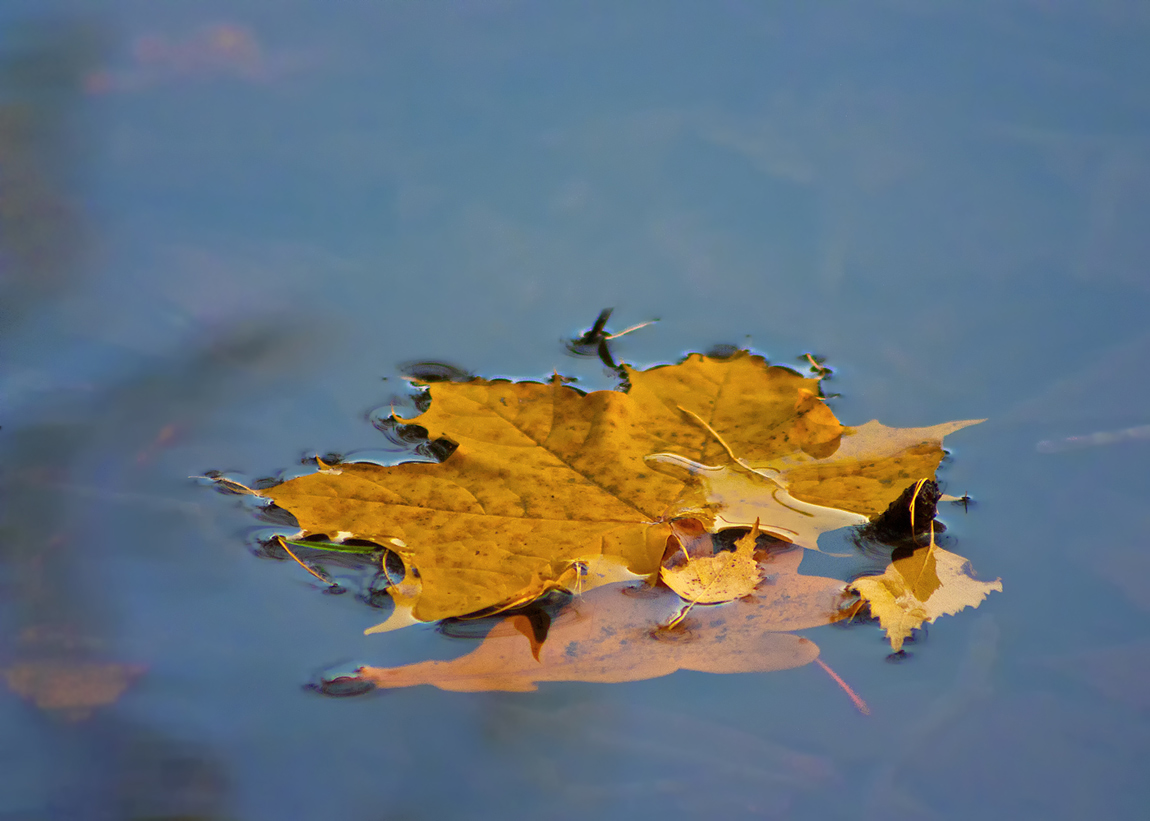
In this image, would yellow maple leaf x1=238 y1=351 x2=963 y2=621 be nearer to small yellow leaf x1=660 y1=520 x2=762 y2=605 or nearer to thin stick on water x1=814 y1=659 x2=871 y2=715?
small yellow leaf x1=660 y1=520 x2=762 y2=605

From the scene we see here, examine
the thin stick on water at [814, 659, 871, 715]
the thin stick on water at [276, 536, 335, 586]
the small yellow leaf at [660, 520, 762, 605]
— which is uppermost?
the small yellow leaf at [660, 520, 762, 605]

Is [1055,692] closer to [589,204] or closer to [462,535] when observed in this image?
[462,535]

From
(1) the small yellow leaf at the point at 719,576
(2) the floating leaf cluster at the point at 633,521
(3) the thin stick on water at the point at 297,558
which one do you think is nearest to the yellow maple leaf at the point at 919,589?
(2) the floating leaf cluster at the point at 633,521

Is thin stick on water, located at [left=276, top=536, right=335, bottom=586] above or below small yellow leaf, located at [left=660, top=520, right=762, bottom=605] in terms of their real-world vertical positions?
below

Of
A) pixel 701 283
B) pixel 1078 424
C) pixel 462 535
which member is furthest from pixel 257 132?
pixel 1078 424

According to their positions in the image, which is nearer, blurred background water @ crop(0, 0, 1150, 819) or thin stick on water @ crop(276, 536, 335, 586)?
blurred background water @ crop(0, 0, 1150, 819)

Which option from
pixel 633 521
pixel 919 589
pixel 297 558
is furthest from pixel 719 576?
pixel 297 558

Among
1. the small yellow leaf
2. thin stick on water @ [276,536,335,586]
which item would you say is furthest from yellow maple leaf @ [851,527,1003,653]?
thin stick on water @ [276,536,335,586]
